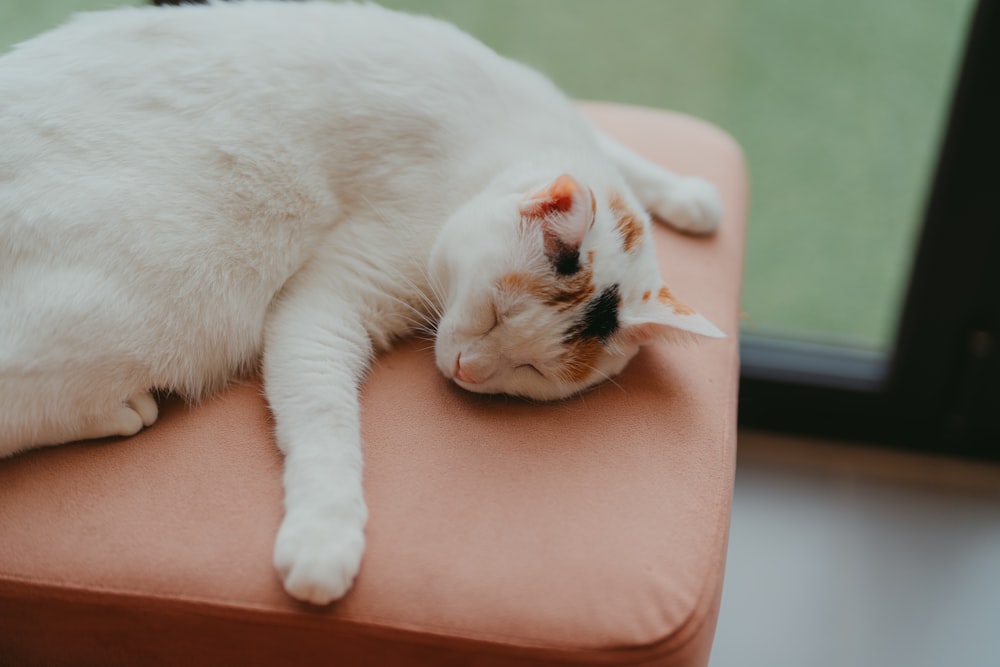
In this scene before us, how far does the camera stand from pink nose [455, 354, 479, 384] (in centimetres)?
→ 109

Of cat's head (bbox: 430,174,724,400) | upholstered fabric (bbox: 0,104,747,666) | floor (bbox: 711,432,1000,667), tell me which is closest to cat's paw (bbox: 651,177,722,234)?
cat's head (bbox: 430,174,724,400)

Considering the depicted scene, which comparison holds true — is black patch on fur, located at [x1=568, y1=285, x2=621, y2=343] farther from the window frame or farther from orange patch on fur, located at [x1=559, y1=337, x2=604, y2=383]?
the window frame

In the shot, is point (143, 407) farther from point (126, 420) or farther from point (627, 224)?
point (627, 224)

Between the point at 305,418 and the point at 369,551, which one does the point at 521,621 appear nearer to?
the point at 369,551

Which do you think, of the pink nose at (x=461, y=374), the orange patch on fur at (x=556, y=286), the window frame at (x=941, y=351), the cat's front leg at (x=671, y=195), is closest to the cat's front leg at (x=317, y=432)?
the pink nose at (x=461, y=374)

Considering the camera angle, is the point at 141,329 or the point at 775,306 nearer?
the point at 141,329

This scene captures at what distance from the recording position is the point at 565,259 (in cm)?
105

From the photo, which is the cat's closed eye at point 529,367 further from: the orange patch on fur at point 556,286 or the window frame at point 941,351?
the window frame at point 941,351

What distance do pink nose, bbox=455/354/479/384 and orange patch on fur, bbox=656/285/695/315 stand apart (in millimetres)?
274

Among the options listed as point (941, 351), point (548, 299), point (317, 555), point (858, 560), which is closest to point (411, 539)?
point (317, 555)

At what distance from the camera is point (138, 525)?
975 millimetres

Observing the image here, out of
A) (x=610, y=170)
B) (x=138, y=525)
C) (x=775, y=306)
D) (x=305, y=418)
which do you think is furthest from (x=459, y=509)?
(x=775, y=306)

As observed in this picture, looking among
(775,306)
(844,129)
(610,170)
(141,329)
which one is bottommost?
(775,306)

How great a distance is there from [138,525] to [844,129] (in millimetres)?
2171
